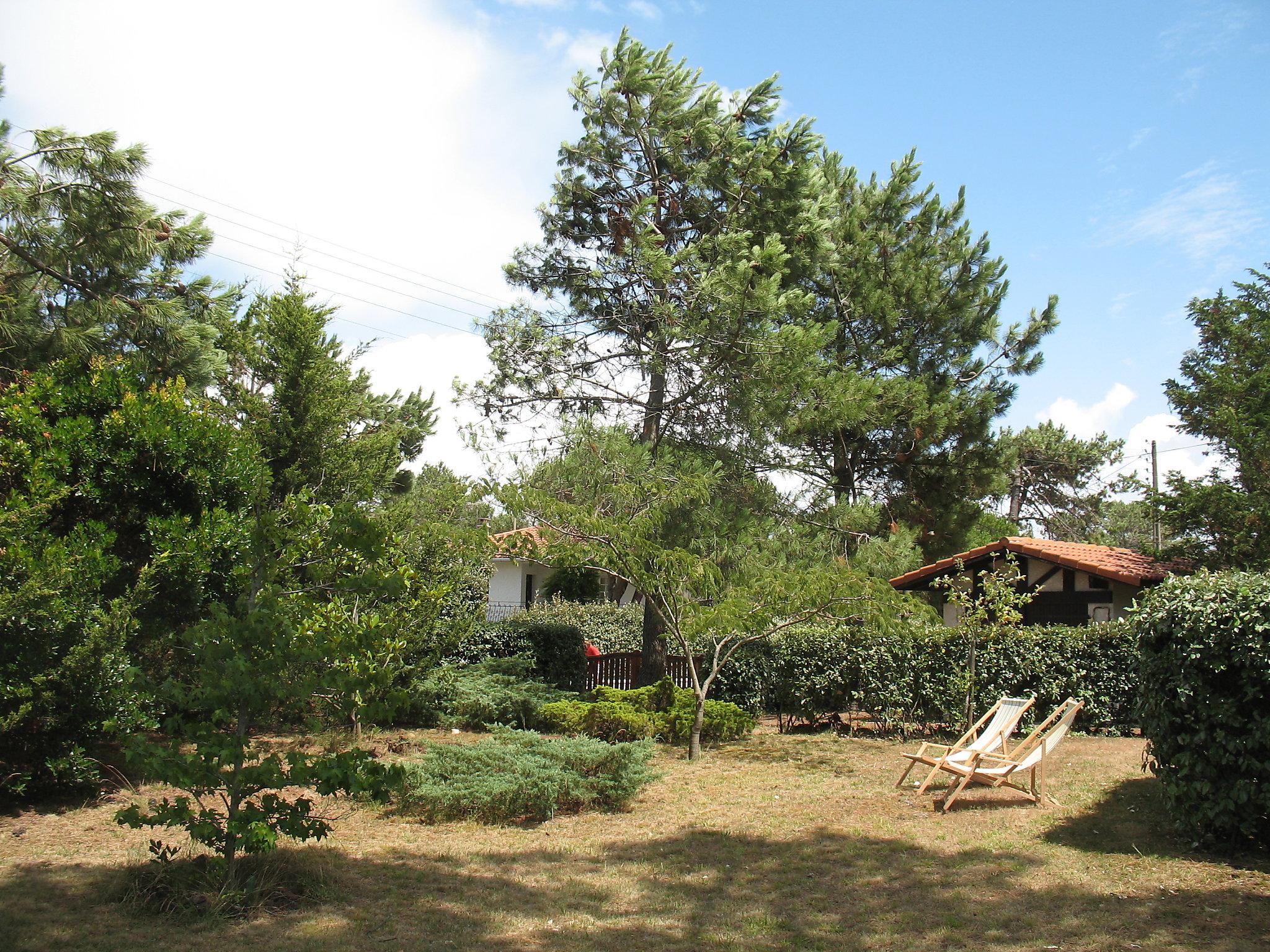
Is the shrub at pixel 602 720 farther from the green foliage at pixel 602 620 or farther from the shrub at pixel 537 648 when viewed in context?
the green foliage at pixel 602 620

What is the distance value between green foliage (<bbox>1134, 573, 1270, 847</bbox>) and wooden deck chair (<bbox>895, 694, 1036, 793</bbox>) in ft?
7.10

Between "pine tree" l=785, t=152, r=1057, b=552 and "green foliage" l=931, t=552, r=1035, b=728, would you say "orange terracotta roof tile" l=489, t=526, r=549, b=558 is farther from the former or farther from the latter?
"pine tree" l=785, t=152, r=1057, b=552

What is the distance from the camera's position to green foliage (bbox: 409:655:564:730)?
12367 millimetres

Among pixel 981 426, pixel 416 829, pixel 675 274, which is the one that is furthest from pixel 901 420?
pixel 416 829

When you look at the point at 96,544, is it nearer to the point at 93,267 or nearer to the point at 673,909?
the point at 93,267

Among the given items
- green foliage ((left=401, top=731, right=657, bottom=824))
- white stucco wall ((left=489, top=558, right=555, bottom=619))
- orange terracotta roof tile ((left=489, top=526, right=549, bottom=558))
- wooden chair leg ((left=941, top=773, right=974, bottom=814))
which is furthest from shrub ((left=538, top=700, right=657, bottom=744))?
white stucco wall ((left=489, top=558, right=555, bottom=619))

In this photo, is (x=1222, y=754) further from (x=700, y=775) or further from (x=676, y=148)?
(x=676, y=148)

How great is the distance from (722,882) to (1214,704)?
352 cm

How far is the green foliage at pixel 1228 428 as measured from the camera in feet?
44.3

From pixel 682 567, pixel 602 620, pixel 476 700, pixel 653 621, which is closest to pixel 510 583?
pixel 602 620

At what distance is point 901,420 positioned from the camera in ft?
65.3

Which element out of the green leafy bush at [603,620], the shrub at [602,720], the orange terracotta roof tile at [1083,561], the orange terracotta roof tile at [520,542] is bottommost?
the shrub at [602,720]

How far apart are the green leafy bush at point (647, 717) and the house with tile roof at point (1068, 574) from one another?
499 centimetres

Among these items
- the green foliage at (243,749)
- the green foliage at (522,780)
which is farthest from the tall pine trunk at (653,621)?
the green foliage at (243,749)
